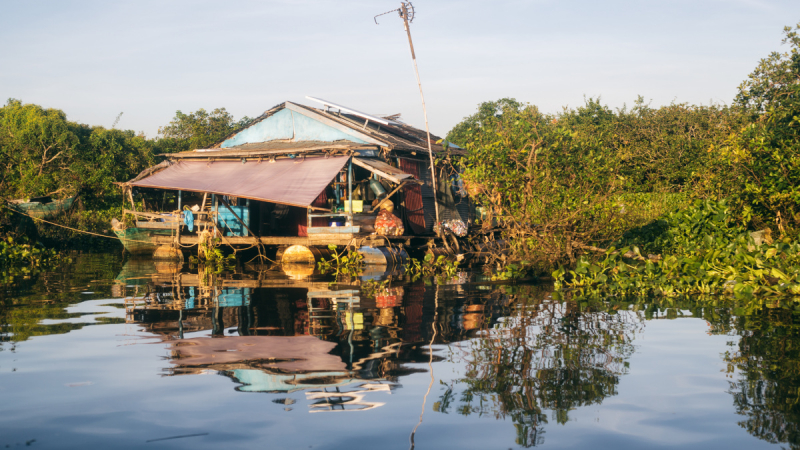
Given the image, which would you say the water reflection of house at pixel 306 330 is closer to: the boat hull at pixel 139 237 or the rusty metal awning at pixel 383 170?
the rusty metal awning at pixel 383 170

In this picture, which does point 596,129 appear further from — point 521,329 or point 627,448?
point 627,448

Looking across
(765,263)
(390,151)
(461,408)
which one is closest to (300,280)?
(390,151)

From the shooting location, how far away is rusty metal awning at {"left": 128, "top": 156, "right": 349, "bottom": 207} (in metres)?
15.3

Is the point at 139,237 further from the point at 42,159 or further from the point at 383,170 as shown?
the point at 42,159

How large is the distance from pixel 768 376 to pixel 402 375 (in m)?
2.74

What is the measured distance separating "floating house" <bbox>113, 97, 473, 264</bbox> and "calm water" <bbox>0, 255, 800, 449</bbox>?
751 cm

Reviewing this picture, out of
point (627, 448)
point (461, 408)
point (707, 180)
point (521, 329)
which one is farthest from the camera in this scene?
point (707, 180)

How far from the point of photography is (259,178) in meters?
17.1

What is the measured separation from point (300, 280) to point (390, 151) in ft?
20.8

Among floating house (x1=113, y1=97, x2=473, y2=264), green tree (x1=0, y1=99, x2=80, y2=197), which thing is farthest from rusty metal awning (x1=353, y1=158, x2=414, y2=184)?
green tree (x1=0, y1=99, x2=80, y2=197)

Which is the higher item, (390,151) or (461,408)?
(390,151)

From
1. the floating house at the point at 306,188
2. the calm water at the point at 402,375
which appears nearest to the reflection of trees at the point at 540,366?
the calm water at the point at 402,375

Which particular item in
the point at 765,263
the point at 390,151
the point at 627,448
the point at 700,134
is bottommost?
the point at 627,448

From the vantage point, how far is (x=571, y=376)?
4.66 metres
